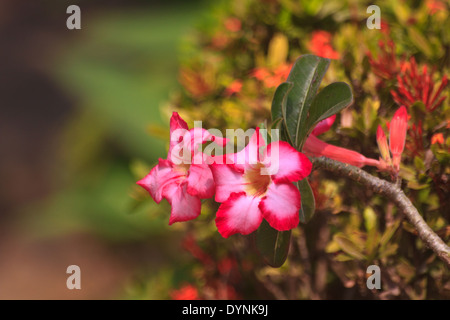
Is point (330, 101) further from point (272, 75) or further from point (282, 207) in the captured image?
point (272, 75)

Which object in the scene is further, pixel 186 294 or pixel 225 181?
pixel 186 294

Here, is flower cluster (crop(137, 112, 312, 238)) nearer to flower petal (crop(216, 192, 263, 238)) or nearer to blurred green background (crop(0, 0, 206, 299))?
flower petal (crop(216, 192, 263, 238))

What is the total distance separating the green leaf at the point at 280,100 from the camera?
70 cm

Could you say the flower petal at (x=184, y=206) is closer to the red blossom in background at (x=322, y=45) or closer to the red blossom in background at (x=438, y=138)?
the red blossom in background at (x=438, y=138)

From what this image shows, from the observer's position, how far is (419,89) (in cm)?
90

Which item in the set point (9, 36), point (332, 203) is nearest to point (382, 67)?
point (332, 203)

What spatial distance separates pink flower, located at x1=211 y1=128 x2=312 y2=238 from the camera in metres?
0.67

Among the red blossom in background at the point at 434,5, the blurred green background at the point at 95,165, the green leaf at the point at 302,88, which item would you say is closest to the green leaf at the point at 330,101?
the green leaf at the point at 302,88

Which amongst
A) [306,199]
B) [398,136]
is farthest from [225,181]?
[398,136]

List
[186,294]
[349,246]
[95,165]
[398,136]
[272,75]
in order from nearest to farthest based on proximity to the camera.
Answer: [398,136] < [349,246] < [272,75] < [186,294] < [95,165]

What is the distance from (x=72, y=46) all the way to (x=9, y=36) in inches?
59.3

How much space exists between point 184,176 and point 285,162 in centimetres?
16

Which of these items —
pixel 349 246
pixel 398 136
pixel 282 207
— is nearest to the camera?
pixel 282 207
